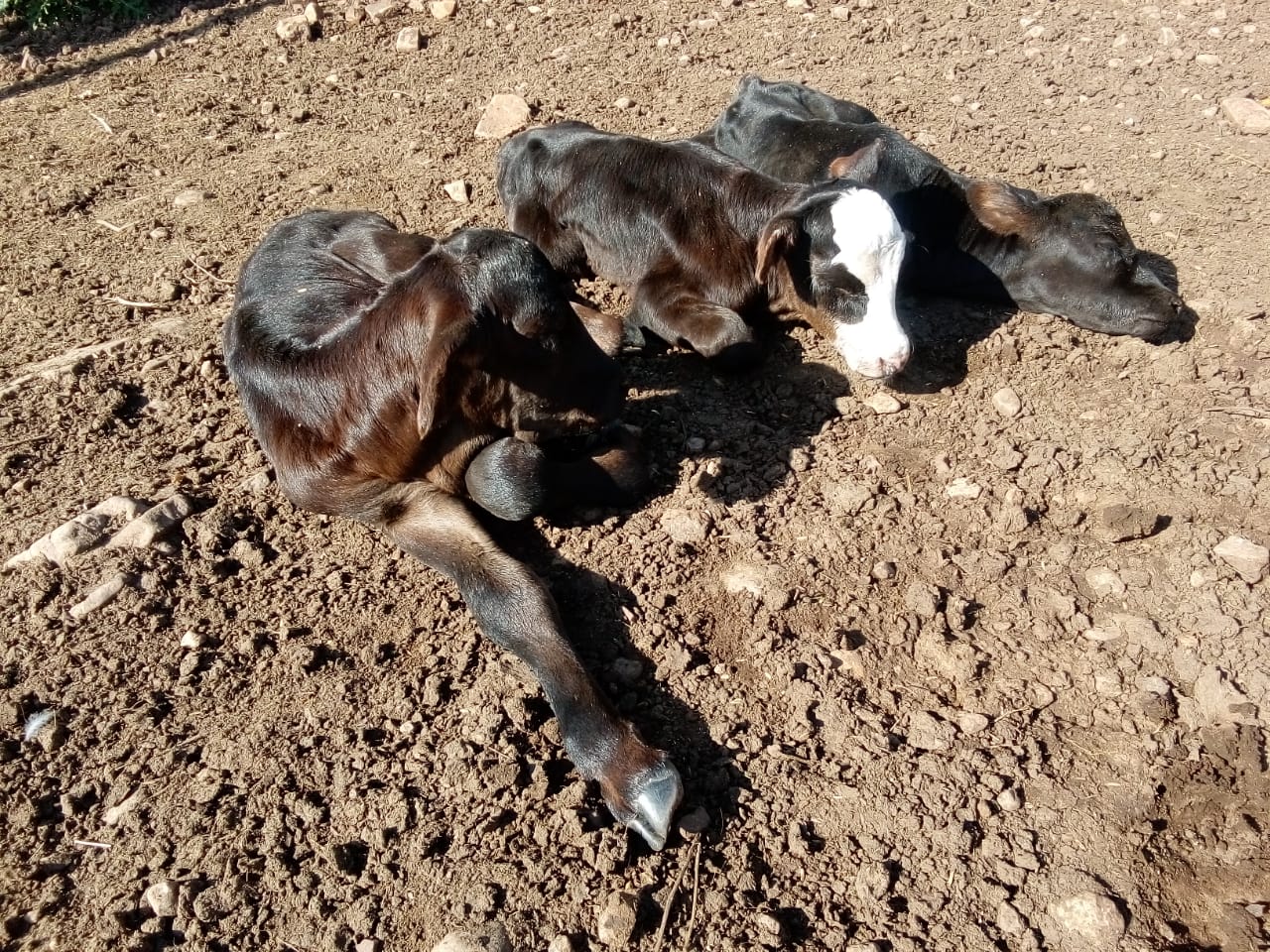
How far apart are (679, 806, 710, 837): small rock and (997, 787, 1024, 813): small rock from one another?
1.03 meters

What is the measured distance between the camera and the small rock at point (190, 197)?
265 inches

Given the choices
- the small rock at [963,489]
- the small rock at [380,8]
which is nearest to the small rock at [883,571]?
the small rock at [963,489]

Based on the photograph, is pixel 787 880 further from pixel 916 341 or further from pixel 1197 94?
pixel 1197 94

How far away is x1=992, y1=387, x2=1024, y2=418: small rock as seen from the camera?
4.96 m

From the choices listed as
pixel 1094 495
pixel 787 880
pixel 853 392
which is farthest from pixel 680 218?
pixel 787 880

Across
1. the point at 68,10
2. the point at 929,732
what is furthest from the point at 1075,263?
the point at 68,10

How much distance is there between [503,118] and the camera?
7.35m

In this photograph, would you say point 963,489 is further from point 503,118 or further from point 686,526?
point 503,118

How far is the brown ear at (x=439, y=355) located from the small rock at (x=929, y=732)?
2227 millimetres

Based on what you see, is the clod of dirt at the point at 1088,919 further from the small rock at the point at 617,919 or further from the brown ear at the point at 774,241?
the brown ear at the point at 774,241

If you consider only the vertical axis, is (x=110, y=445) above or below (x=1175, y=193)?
above

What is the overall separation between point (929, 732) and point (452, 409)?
2.35 meters

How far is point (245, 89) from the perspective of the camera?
8000 mm

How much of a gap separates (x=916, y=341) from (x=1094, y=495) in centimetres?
147
